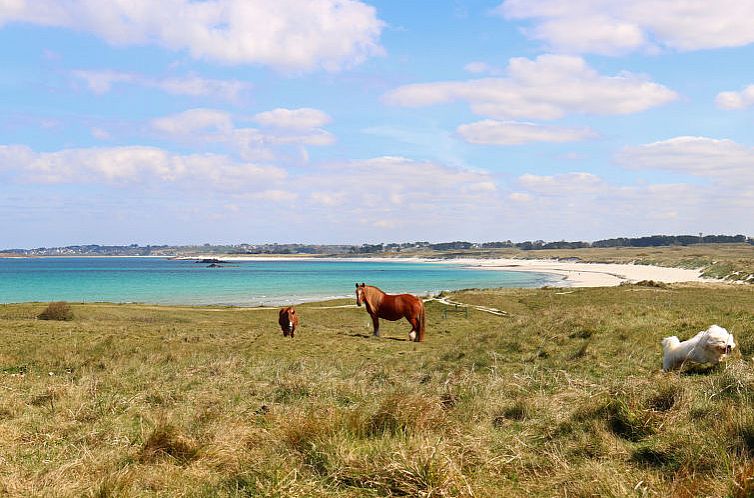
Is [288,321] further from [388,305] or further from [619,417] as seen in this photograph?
[619,417]

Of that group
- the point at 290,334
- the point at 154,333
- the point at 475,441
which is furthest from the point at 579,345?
the point at 154,333

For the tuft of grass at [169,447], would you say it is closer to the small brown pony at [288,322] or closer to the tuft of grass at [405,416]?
the tuft of grass at [405,416]

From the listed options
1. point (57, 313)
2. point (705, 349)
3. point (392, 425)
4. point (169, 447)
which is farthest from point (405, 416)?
point (57, 313)

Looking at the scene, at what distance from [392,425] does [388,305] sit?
20512mm

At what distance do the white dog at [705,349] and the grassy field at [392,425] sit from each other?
0.96ft

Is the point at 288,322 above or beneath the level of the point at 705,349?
beneath

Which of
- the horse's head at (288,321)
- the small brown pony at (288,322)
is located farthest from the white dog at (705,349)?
the horse's head at (288,321)

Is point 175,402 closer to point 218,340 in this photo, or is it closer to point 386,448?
point 386,448

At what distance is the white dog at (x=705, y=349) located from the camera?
10.5m

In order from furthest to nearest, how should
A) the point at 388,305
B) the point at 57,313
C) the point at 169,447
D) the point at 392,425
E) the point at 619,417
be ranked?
the point at 57,313 → the point at 388,305 → the point at 619,417 → the point at 169,447 → the point at 392,425

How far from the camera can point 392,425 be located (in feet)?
23.0

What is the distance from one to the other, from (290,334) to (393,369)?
12461mm

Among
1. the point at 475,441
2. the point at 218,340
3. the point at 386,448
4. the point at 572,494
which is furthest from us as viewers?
the point at 218,340

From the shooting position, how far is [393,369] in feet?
48.6
